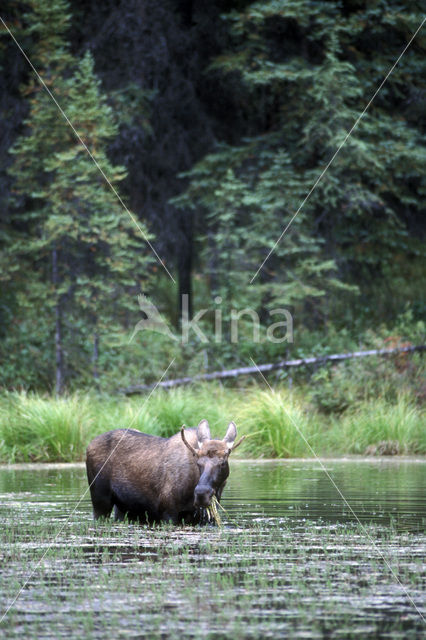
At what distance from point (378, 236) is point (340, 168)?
2.56 metres

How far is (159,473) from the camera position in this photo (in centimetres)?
1131

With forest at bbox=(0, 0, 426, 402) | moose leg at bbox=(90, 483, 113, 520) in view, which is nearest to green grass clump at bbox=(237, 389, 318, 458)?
forest at bbox=(0, 0, 426, 402)

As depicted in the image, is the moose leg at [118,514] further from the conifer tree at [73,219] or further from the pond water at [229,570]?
the conifer tree at [73,219]

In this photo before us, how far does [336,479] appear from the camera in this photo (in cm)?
1565

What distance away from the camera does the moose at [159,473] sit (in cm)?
1060

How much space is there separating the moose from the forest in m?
12.3

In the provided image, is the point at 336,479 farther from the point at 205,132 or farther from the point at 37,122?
the point at 205,132

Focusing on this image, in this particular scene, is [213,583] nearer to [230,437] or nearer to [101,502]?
[230,437]

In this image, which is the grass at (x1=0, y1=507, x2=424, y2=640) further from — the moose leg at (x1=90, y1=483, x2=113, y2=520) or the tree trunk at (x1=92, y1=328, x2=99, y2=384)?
the tree trunk at (x1=92, y1=328, x2=99, y2=384)

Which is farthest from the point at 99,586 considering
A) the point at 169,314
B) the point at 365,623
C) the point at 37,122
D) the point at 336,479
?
the point at 169,314

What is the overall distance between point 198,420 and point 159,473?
8.32m

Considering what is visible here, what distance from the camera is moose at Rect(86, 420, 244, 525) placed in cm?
1060

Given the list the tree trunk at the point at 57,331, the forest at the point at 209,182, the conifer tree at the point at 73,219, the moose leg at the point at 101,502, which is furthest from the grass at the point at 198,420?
the moose leg at the point at 101,502

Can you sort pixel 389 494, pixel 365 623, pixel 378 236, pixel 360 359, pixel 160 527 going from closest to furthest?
pixel 365 623 → pixel 160 527 → pixel 389 494 → pixel 360 359 → pixel 378 236
